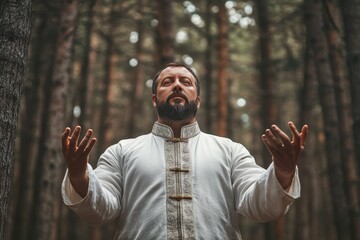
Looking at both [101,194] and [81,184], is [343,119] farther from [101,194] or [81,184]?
[81,184]

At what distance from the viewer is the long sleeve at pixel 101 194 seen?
302cm

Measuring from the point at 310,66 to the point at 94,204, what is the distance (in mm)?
7593

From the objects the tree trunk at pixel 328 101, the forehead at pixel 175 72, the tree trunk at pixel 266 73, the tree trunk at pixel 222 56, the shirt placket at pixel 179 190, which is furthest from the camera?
the tree trunk at pixel 222 56

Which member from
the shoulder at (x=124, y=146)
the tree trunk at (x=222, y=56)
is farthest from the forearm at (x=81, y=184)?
the tree trunk at (x=222, y=56)

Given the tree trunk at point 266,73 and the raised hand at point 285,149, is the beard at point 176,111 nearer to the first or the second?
the raised hand at point 285,149

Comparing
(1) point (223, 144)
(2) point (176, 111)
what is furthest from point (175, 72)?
(1) point (223, 144)

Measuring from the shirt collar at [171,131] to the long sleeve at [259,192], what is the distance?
1.64 ft

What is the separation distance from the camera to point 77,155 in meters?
2.90

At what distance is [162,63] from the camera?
7.26 metres

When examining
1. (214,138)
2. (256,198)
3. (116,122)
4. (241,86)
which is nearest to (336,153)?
(214,138)

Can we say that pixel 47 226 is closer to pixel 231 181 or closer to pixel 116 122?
pixel 231 181

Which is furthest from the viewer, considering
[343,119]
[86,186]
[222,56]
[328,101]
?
[222,56]

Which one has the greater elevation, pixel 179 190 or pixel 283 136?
pixel 283 136

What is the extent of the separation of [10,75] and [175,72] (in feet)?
4.85
